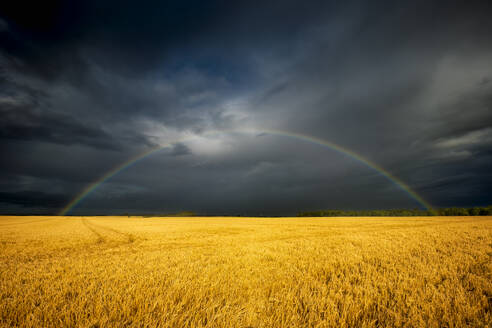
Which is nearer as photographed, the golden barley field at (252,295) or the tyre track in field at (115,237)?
the golden barley field at (252,295)

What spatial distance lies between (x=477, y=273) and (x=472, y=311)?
12.6ft

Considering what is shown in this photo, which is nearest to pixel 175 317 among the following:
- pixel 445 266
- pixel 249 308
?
pixel 249 308

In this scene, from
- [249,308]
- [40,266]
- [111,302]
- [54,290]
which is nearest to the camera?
[249,308]

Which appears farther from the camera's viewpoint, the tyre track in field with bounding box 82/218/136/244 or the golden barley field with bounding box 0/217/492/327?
the tyre track in field with bounding box 82/218/136/244

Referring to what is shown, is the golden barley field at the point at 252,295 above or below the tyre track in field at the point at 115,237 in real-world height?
above

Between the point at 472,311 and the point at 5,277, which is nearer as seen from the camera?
the point at 472,311

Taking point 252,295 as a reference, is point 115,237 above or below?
below

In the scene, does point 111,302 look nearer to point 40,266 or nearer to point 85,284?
point 85,284

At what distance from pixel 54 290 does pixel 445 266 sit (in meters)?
11.4

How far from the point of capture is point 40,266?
7.89 m

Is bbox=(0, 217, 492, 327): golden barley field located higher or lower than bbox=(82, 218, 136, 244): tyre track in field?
higher

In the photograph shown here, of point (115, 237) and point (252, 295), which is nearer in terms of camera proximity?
point (252, 295)

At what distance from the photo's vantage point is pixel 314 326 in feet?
11.2

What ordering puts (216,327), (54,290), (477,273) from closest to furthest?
(216,327) < (54,290) < (477,273)
